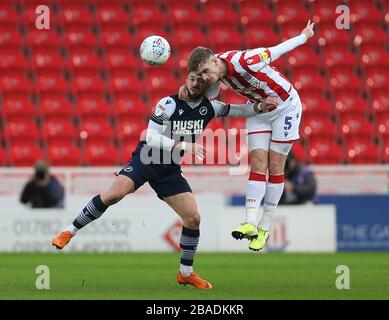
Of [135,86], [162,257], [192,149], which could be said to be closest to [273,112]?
[192,149]

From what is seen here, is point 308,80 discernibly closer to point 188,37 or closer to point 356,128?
point 356,128

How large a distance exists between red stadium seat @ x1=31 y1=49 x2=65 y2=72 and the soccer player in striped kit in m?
10.7

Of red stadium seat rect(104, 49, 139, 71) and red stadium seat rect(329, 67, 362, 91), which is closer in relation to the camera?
red stadium seat rect(104, 49, 139, 71)

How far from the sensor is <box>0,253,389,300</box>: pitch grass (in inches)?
363

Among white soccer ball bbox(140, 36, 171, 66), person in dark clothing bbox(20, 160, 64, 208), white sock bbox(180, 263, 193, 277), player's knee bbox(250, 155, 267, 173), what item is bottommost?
white sock bbox(180, 263, 193, 277)

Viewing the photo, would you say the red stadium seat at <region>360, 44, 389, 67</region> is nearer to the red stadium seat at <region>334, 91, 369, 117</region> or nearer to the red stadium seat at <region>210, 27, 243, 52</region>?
the red stadium seat at <region>334, 91, 369, 117</region>

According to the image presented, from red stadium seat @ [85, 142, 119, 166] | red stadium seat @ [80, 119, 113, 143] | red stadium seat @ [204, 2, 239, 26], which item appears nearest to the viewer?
red stadium seat @ [85, 142, 119, 166]

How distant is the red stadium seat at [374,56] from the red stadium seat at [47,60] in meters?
6.32

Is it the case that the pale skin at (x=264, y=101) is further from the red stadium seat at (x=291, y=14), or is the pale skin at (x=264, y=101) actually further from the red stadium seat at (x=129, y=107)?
the red stadium seat at (x=291, y=14)

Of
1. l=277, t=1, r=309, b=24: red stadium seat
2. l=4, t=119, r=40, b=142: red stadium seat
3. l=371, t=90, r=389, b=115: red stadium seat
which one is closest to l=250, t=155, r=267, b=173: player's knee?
l=4, t=119, r=40, b=142: red stadium seat

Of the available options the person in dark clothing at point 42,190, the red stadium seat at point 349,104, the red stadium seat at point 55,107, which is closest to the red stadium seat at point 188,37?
the red stadium seat at point 55,107

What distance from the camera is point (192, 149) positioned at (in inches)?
370

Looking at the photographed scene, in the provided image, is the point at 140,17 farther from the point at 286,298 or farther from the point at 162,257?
the point at 286,298
